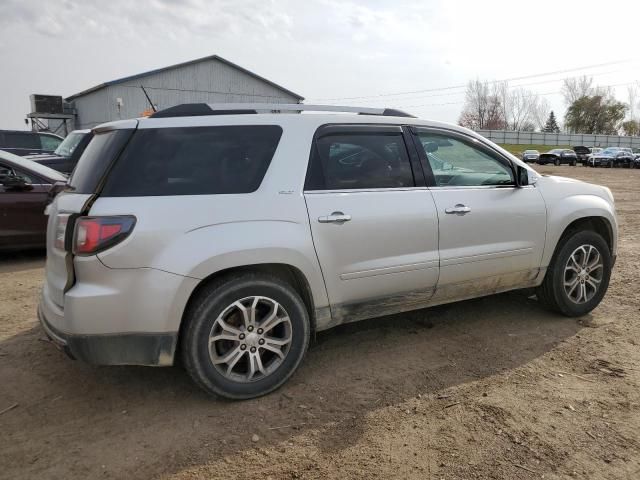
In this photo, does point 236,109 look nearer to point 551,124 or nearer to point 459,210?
point 459,210

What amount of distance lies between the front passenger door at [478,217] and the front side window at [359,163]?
230mm

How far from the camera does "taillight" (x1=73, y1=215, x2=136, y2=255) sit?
2.78 metres

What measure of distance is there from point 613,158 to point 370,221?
47950mm

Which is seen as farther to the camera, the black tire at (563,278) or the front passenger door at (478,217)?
the black tire at (563,278)

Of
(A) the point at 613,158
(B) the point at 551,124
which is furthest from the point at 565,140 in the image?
(B) the point at 551,124

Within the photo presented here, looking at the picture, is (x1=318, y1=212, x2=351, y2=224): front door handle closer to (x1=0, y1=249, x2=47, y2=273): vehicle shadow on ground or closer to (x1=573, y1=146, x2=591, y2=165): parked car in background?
(x1=0, y1=249, x2=47, y2=273): vehicle shadow on ground

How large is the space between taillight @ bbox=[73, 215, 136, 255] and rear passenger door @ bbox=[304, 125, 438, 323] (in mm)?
1133

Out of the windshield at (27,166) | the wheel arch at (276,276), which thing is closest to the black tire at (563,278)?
the wheel arch at (276,276)

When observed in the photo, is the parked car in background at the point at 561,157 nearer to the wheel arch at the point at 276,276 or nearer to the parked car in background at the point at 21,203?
the parked car in background at the point at 21,203

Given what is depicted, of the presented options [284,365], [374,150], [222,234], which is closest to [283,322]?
[284,365]

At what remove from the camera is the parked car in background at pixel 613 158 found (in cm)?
4322

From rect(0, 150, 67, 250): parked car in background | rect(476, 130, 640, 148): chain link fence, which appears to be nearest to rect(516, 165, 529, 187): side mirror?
rect(0, 150, 67, 250): parked car in background

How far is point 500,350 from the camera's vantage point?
3.93m

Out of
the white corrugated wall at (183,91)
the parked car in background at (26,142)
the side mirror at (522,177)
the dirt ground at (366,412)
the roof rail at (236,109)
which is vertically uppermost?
the white corrugated wall at (183,91)
